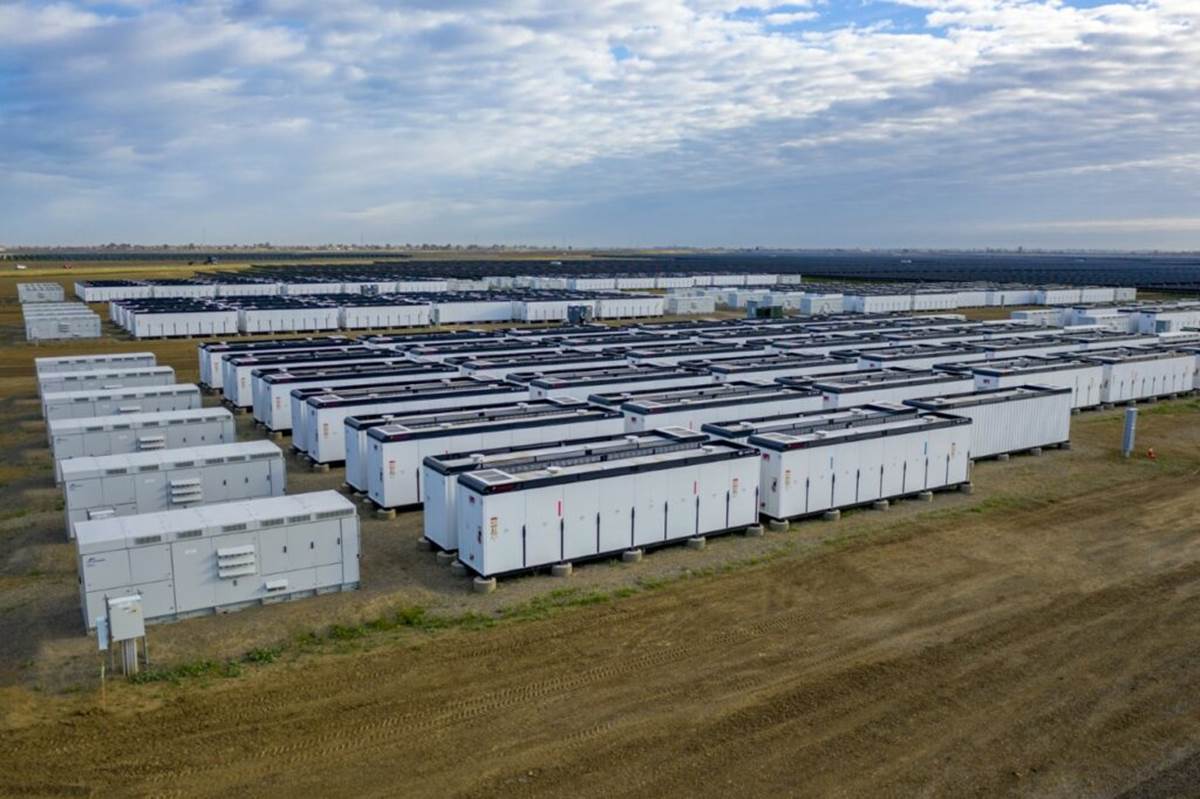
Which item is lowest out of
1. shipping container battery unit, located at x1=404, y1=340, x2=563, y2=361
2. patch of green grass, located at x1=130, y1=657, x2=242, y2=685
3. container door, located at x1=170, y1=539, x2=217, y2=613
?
patch of green grass, located at x1=130, y1=657, x2=242, y2=685

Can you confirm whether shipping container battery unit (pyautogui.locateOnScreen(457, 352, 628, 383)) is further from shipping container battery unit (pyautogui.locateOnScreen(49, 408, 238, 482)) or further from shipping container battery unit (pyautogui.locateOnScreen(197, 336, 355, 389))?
shipping container battery unit (pyautogui.locateOnScreen(49, 408, 238, 482))

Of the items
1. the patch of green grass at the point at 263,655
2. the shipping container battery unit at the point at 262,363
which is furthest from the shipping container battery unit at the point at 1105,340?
the patch of green grass at the point at 263,655

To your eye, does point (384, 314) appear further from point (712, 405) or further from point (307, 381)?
point (712, 405)

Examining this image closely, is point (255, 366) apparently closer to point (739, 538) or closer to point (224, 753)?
point (739, 538)

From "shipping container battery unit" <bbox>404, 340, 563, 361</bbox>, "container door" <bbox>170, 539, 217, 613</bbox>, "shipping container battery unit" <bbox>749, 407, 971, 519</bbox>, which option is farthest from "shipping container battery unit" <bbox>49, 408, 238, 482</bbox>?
"shipping container battery unit" <bbox>749, 407, 971, 519</bbox>

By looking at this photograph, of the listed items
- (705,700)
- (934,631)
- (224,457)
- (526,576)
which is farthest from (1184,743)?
(224,457)

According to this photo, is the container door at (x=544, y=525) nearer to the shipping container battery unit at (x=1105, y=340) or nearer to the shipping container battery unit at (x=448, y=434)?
the shipping container battery unit at (x=448, y=434)
